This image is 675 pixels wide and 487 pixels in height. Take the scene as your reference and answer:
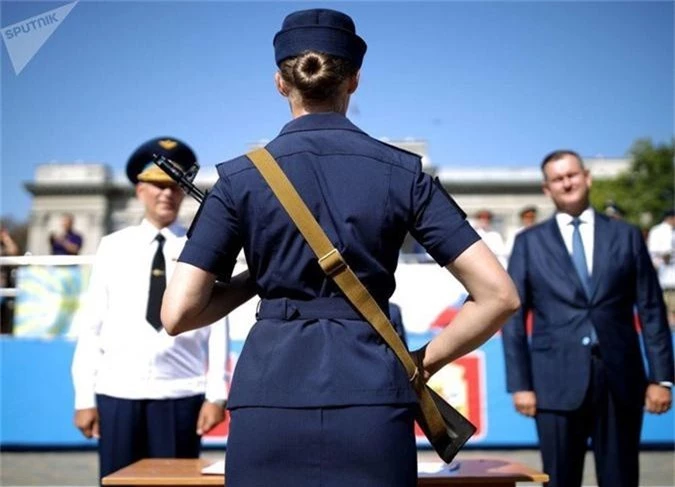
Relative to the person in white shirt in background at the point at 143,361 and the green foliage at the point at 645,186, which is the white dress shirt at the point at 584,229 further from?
the green foliage at the point at 645,186

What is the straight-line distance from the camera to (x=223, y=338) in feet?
16.0

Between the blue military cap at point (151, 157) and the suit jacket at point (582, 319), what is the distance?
1.90m

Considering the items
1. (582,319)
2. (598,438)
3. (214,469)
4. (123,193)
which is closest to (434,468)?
(214,469)

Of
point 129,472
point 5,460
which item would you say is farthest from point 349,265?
point 5,460

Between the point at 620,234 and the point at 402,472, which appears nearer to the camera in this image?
the point at 402,472

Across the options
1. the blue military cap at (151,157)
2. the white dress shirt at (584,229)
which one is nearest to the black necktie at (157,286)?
the blue military cap at (151,157)

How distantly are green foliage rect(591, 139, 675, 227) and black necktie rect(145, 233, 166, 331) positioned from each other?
2823 inches

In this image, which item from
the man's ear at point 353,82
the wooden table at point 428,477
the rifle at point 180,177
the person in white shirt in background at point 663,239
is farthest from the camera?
the person in white shirt in background at point 663,239

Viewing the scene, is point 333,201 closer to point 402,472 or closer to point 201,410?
point 402,472

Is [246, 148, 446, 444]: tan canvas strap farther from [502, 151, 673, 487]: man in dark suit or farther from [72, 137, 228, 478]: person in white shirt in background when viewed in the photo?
[502, 151, 673, 487]: man in dark suit

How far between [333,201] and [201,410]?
2622 mm

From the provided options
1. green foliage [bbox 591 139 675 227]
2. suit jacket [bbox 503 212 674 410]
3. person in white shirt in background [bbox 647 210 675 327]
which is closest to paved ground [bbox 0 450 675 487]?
suit jacket [bbox 503 212 674 410]

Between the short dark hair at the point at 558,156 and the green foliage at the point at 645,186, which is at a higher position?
the green foliage at the point at 645,186

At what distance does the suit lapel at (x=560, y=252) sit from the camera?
4867 mm
